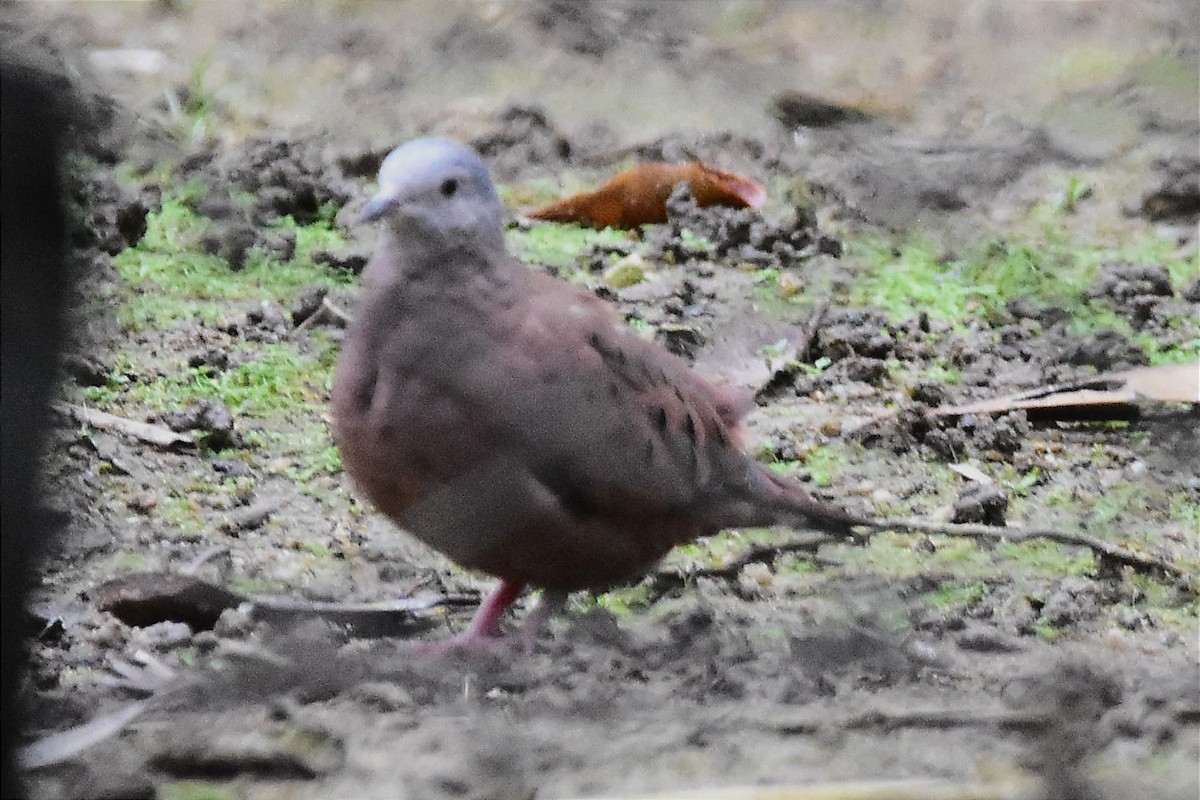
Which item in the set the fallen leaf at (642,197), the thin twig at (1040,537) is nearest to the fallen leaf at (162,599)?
the thin twig at (1040,537)

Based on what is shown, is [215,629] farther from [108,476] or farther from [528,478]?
[108,476]

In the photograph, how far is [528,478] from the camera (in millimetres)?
1438

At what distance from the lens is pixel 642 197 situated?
2590 millimetres

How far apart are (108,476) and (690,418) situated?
0.76 metres

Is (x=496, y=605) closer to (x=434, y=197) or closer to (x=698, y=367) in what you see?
(x=434, y=197)

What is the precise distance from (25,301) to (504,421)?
656mm

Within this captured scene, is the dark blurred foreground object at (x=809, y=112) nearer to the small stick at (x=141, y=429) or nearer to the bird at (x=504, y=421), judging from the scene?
the bird at (x=504, y=421)

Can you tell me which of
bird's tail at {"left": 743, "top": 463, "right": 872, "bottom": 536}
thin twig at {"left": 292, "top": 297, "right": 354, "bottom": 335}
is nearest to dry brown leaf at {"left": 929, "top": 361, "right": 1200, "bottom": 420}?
bird's tail at {"left": 743, "top": 463, "right": 872, "bottom": 536}

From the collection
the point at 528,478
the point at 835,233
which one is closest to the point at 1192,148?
the point at 835,233

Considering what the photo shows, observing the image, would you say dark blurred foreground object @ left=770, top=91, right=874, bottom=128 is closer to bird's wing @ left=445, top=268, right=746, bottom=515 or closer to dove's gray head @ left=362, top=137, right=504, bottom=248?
bird's wing @ left=445, top=268, right=746, bottom=515

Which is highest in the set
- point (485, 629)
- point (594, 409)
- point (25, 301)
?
point (25, 301)

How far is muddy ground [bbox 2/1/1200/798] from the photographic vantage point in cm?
105

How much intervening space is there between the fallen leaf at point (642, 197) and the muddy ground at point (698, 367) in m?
0.04

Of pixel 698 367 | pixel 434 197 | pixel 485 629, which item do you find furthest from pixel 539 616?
pixel 698 367
